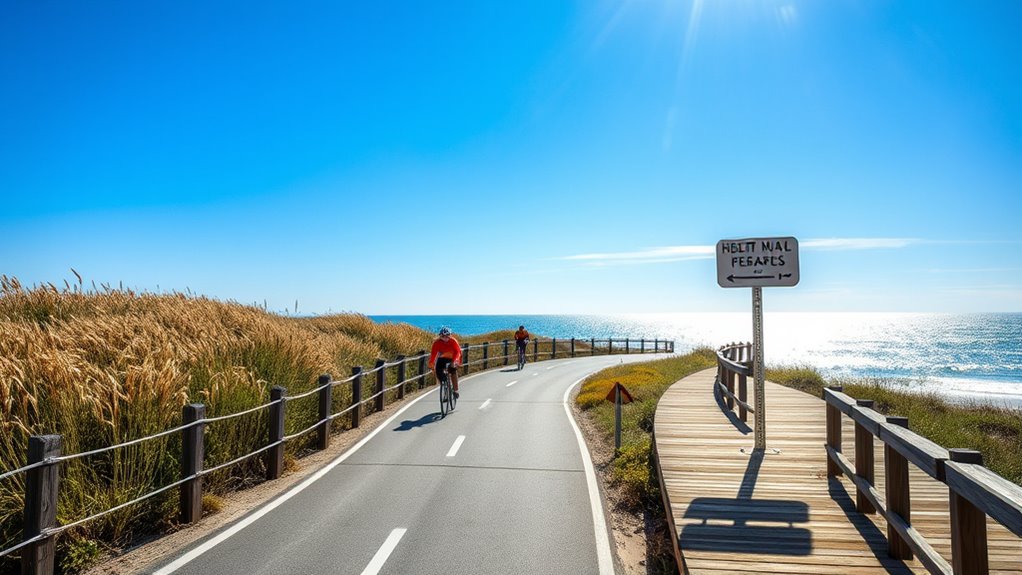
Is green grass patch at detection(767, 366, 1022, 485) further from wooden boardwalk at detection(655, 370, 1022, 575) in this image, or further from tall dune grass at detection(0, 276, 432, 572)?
tall dune grass at detection(0, 276, 432, 572)

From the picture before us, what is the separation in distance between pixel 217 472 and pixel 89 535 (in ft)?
6.88

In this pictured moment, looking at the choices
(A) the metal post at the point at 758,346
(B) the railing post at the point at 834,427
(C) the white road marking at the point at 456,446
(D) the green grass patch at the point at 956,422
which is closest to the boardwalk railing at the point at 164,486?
(C) the white road marking at the point at 456,446

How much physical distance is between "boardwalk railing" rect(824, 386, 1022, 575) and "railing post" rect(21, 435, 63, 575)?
6.80m

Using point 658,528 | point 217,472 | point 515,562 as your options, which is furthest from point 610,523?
Result: point 217,472

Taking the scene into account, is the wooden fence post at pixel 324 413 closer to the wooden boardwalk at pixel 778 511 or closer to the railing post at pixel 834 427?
the wooden boardwalk at pixel 778 511

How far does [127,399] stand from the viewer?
6457 millimetres

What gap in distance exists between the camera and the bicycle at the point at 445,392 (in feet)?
46.4

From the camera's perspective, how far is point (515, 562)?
5547 mm

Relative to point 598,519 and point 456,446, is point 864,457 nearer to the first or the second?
point 598,519

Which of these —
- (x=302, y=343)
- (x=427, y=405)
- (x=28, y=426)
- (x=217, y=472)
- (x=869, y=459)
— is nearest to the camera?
(x=869, y=459)

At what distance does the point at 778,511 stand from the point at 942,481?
2793 mm

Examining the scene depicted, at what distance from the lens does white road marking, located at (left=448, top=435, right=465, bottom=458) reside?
995 cm

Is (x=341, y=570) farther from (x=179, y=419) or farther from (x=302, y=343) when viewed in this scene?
(x=302, y=343)

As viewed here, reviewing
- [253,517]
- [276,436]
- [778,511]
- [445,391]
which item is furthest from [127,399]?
[445,391]
